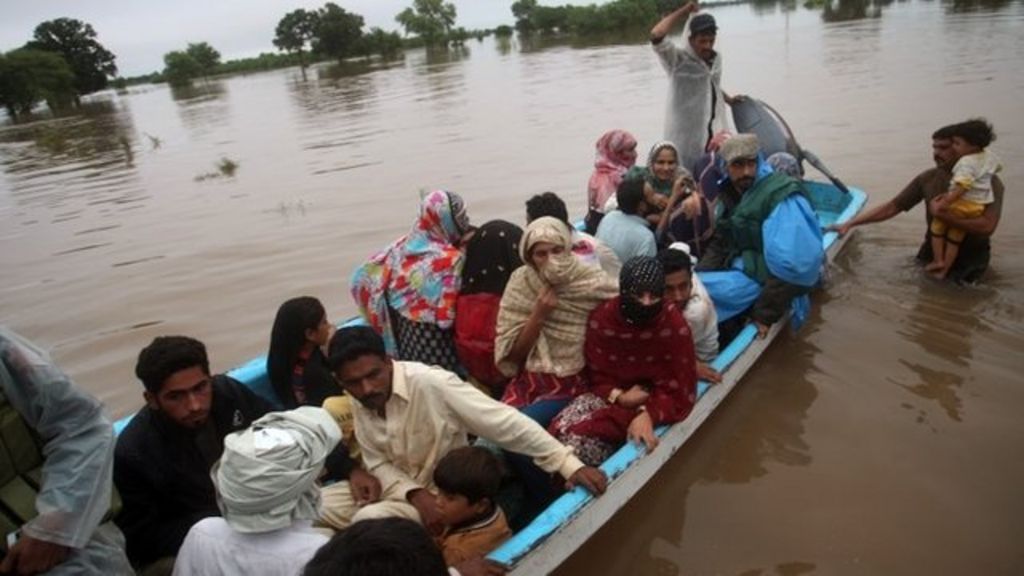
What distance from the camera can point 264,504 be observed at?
5.31 ft

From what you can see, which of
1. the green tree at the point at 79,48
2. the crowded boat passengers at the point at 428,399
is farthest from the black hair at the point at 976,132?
the green tree at the point at 79,48

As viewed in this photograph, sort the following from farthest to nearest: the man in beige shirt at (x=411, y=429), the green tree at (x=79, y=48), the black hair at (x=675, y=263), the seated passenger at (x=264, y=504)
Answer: the green tree at (x=79, y=48)
the black hair at (x=675, y=263)
the man in beige shirt at (x=411, y=429)
the seated passenger at (x=264, y=504)

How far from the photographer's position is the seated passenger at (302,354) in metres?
2.85

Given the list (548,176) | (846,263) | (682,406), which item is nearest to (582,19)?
(548,176)

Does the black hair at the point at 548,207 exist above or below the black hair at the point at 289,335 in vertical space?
above

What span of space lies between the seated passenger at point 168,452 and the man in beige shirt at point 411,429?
460 millimetres

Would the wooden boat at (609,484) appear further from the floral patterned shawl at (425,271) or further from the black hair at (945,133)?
the black hair at (945,133)

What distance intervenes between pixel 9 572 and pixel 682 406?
235 cm

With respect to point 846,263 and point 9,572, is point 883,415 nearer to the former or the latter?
point 846,263

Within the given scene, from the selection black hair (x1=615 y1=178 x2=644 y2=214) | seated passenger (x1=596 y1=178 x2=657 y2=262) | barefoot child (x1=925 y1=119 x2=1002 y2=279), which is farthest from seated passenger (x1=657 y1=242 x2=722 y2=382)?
barefoot child (x1=925 y1=119 x2=1002 y2=279)

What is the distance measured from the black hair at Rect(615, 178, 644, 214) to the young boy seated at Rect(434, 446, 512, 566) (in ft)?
6.84

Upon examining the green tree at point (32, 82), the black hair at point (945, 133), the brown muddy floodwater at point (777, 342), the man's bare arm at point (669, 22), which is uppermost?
the green tree at point (32, 82)

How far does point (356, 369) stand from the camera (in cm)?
215

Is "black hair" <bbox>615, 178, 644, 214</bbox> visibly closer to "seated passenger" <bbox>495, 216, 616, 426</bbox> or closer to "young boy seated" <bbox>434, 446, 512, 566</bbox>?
"seated passenger" <bbox>495, 216, 616, 426</bbox>
